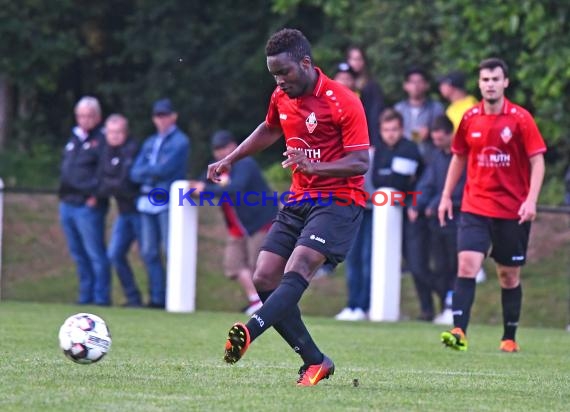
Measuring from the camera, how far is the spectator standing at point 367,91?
1539cm

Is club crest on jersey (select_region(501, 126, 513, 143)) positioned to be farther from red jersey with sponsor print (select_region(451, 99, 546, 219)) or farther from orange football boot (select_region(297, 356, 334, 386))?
orange football boot (select_region(297, 356, 334, 386))

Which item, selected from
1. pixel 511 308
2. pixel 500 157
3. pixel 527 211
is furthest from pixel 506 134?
pixel 511 308

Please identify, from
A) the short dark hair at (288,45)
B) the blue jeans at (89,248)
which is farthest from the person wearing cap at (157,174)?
the short dark hair at (288,45)

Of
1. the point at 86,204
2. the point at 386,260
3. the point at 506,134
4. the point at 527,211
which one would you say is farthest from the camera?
the point at 86,204

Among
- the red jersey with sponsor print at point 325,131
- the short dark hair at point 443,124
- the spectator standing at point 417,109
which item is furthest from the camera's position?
the spectator standing at point 417,109

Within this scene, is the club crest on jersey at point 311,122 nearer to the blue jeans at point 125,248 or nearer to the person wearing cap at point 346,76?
→ the person wearing cap at point 346,76

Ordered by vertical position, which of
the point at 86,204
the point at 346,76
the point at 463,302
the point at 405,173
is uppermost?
the point at 346,76

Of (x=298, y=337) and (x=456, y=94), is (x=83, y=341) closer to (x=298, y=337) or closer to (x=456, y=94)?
(x=298, y=337)

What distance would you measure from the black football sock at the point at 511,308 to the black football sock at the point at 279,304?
12.5ft

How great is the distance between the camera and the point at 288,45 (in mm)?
7930

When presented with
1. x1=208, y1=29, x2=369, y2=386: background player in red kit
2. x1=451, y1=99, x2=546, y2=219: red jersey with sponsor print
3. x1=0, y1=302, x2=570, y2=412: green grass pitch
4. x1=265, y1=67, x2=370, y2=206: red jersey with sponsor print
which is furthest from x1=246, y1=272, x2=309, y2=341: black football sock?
x1=451, y1=99, x2=546, y2=219: red jersey with sponsor print

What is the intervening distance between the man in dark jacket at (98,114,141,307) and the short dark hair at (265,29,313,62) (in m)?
8.43

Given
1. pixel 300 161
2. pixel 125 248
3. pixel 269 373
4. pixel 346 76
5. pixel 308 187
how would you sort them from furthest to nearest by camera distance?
1. pixel 125 248
2. pixel 346 76
3. pixel 269 373
4. pixel 308 187
5. pixel 300 161

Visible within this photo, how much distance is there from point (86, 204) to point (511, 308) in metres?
6.88
